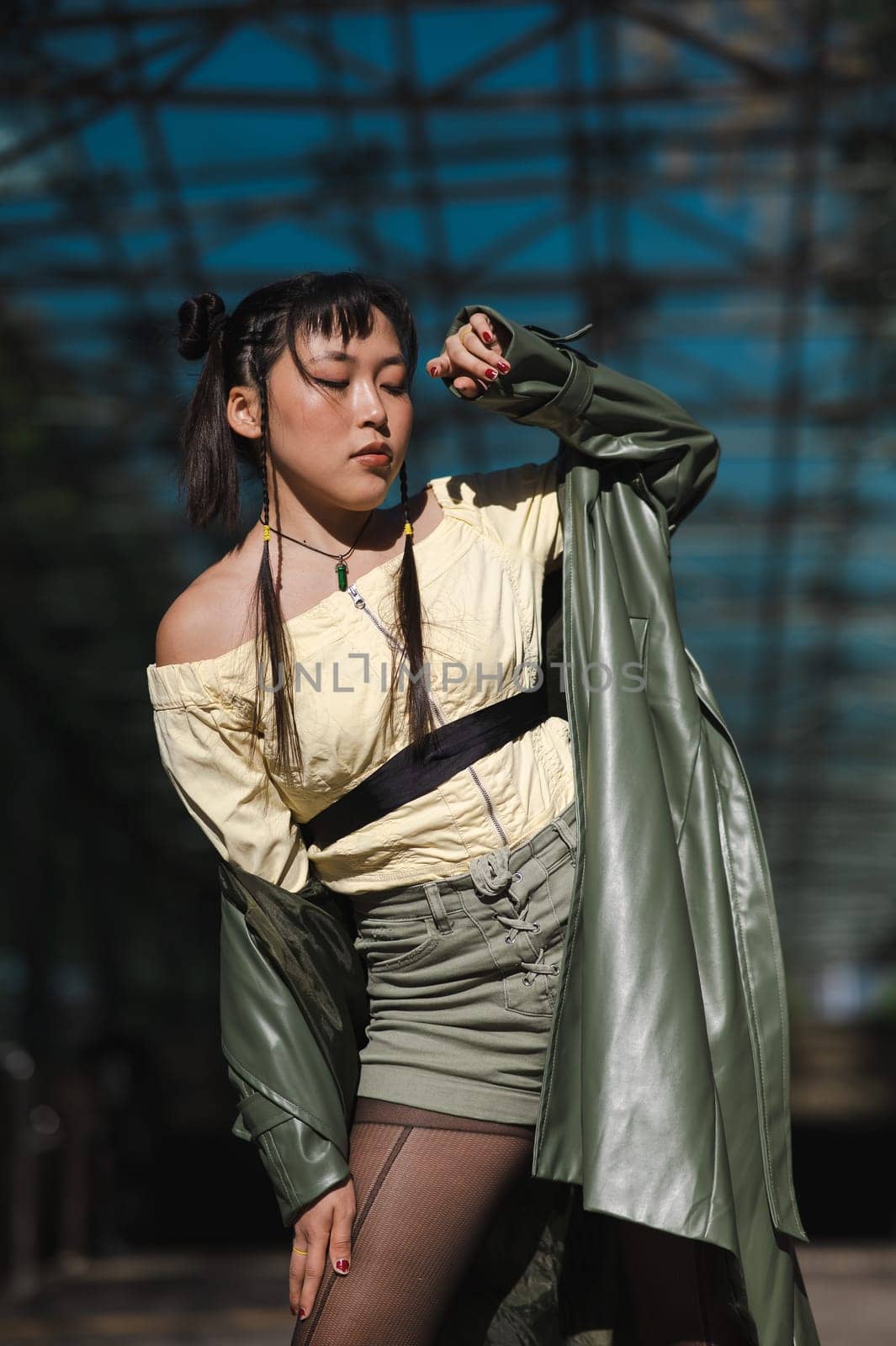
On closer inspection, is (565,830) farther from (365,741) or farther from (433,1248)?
(433,1248)

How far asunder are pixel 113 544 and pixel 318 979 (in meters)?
12.2

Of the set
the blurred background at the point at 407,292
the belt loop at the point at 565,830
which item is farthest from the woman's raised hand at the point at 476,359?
the blurred background at the point at 407,292

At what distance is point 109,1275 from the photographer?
6.40 m

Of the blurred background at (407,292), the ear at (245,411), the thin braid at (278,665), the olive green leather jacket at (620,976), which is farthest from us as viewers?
the blurred background at (407,292)

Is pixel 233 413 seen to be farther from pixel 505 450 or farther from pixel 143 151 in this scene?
pixel 505 450

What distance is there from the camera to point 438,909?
185 centimetres

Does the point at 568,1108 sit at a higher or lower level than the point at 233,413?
lower

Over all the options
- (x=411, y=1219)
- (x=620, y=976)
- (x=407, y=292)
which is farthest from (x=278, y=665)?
(x=407, y=292)

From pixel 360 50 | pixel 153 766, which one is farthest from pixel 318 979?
pixel 153 766

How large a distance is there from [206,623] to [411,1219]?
75 centimetres

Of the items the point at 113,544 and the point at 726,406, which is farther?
the point at 113,544

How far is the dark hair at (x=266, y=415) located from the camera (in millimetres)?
1850

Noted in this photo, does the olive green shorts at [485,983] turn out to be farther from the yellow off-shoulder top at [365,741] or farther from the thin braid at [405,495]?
the thin braid at [405,495]

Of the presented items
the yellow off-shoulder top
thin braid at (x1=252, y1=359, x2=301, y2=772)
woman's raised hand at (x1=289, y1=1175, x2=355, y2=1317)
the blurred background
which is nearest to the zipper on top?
the yellow off-shoulder top
